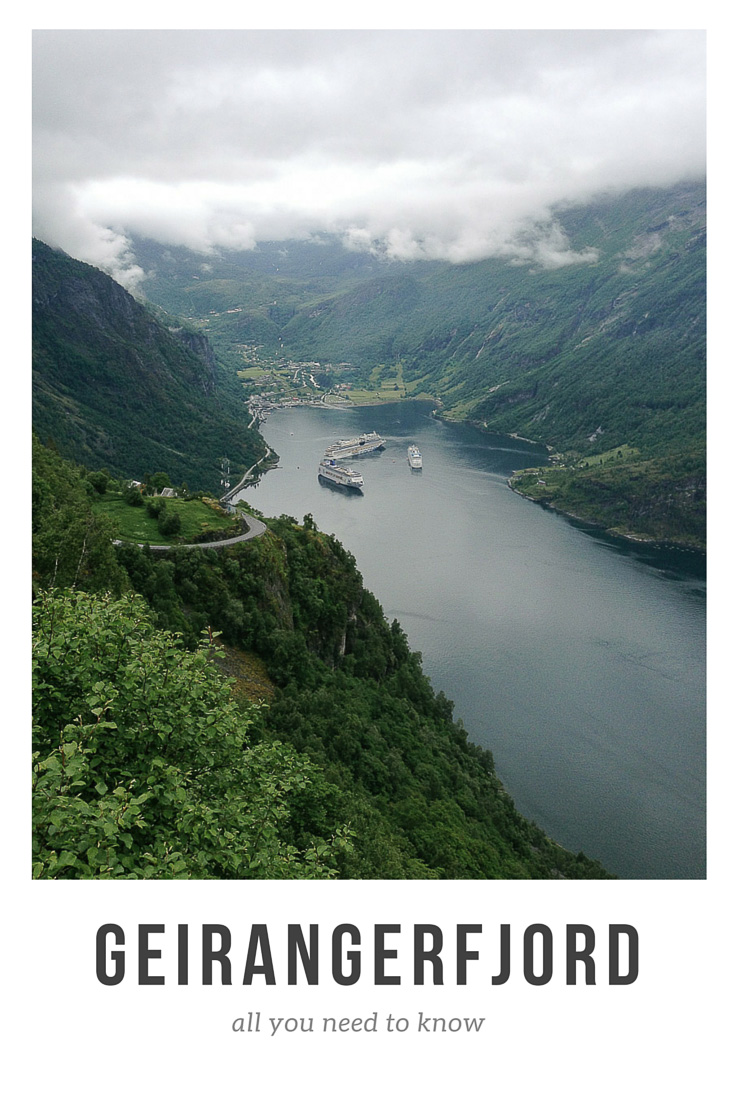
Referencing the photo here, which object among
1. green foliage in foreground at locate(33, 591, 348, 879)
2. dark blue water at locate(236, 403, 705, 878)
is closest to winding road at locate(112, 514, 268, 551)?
green foliage in foreground at locate(33, 591, 348, 879)

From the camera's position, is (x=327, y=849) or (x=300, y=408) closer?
(x=327, y=849)

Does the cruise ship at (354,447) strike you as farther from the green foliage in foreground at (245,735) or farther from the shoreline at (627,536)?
the green foliage in foreground at (245,735)

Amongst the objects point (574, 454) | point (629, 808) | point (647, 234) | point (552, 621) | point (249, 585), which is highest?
point (647, 234)

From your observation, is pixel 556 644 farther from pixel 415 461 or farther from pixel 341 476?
pixel 415 461

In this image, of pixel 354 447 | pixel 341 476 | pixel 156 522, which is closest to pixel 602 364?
pixel 354 447

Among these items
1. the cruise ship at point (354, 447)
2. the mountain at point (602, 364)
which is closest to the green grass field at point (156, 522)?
the mountain at point (602, 364)

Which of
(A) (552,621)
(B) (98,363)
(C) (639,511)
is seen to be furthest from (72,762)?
(B) (98,363)

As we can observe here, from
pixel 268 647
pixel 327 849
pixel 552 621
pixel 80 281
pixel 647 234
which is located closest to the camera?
pixel 327 849

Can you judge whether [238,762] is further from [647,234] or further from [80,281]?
[647,234]
